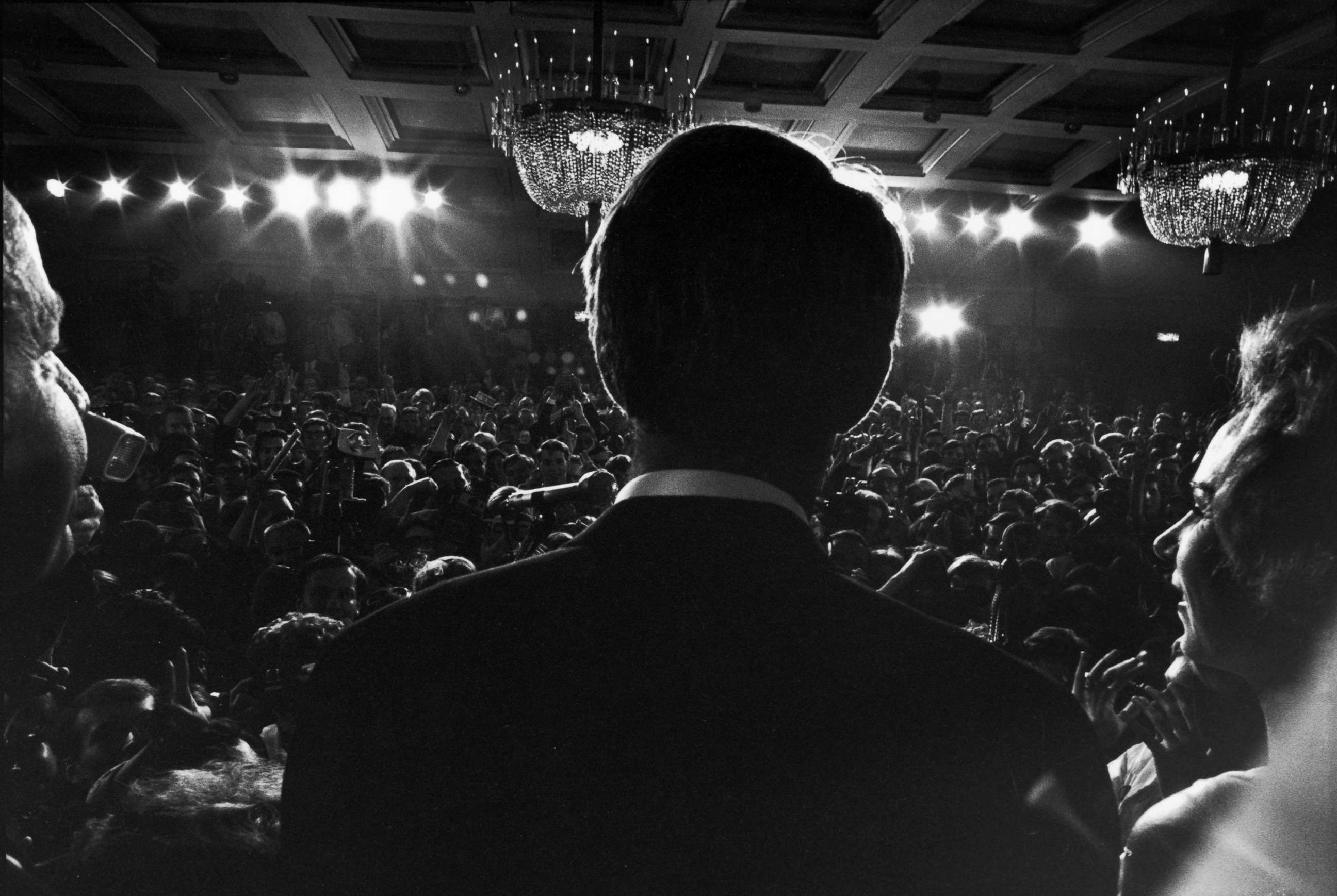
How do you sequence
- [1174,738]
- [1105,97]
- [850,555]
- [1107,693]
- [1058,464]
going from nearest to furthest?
[1174,738], [1107,693], [850,555], [1058,464], [1105,97]

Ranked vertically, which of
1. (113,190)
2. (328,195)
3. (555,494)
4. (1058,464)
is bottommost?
(1058,464)

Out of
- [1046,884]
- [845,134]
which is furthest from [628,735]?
[845,134]

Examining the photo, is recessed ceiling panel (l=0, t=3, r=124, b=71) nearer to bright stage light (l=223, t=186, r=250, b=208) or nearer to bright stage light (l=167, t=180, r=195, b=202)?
bright stage light (l=167, t=180, r=195, b=202)

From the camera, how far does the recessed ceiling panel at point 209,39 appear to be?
27.0 feet

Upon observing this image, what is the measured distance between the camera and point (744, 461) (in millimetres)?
860

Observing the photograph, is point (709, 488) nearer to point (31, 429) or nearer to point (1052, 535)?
point (31, 429)

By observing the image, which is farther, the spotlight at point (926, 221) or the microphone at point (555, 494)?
the spotlight at point (926, 221)

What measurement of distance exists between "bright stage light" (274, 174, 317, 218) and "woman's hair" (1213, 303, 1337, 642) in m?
14.3

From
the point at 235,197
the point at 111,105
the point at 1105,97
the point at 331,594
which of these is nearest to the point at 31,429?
the point at 331,594

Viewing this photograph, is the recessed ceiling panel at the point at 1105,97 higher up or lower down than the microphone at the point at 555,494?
higher up

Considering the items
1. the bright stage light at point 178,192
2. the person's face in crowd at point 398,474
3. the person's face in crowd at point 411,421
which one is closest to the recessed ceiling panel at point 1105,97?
the person's face in crowd at point 398,474

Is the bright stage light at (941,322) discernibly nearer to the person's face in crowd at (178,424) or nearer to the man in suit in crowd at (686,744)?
the person's face in crowd at (178,424)

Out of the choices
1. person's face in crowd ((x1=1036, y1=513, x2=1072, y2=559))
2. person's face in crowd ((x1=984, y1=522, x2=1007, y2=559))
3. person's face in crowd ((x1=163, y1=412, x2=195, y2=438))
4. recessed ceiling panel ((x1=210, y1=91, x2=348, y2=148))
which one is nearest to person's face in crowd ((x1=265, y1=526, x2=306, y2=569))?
person's face in crowd ((x1=163, y1=412, x2=195, y2=438))

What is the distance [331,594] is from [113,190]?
11.2m
